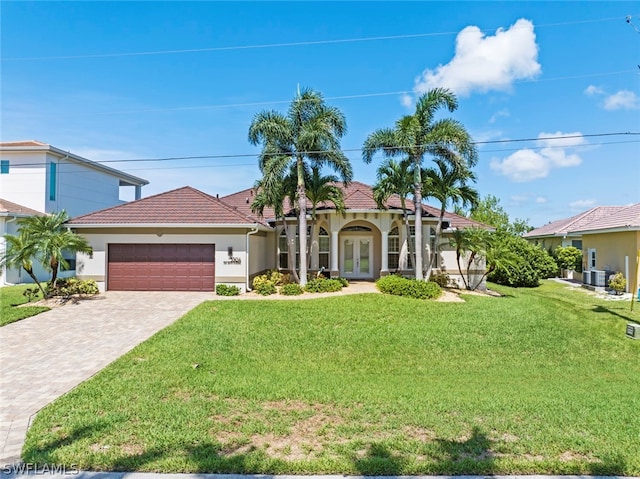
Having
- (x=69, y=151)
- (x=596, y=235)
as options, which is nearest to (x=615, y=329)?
(x=596, y=235)

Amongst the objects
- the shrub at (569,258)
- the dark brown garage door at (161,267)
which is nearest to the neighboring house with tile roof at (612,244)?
the shrub at (569,258)

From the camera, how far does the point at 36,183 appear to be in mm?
22031

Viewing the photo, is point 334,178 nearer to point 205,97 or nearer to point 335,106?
point 335,106

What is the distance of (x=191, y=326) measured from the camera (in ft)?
36.0

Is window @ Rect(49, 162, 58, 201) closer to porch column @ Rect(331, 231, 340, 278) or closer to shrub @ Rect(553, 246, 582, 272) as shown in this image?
porch column @ Rect(331, 231, 340, 278)

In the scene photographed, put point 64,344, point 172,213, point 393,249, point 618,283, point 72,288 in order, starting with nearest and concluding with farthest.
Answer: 1. point 64,344
2. point 72,288
3. point 172,213
4. point 618,283
5. point 393,249

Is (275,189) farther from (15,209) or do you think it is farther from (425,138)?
(15,209)

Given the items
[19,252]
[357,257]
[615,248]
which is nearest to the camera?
[19,252]

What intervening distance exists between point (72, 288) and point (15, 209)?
824 cm

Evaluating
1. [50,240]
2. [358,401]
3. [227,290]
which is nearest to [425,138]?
[227,290]

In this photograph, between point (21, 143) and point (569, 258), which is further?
point (569, 258)

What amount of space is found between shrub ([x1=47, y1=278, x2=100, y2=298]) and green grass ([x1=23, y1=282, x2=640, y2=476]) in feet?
21.0

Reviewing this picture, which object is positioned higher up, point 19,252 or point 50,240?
point 50,240

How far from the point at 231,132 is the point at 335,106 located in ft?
16.9
